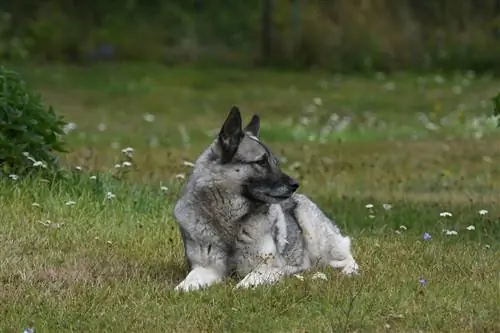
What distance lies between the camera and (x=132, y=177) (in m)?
13.1

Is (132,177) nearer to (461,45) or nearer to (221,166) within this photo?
(221,166)

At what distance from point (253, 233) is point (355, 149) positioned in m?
8.50

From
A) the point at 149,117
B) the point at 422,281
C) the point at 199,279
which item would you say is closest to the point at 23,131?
the point at 199,279

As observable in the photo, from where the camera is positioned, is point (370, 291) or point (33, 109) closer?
point (370, 291)

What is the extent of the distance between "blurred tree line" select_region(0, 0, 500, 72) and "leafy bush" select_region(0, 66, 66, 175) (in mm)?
15811

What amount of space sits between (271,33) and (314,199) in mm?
14425

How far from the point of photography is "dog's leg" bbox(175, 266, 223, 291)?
7.42m

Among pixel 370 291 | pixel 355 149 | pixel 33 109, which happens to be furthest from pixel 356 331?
pixel 355 149

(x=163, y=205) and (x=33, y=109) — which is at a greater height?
(x=33, y=109)

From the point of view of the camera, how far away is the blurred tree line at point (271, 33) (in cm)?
2603

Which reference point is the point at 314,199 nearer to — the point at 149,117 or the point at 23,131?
the point at 23,131

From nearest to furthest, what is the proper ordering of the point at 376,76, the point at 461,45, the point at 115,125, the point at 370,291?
the point at 370,291 < the point at 115,125 < the point at 376,76 < the point at 461,45

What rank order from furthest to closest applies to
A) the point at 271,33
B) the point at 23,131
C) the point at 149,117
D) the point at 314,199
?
the point at 271,33 → the point at 149,117 → the point at 314,199 → the point at 23,131

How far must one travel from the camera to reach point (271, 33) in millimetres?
26156
